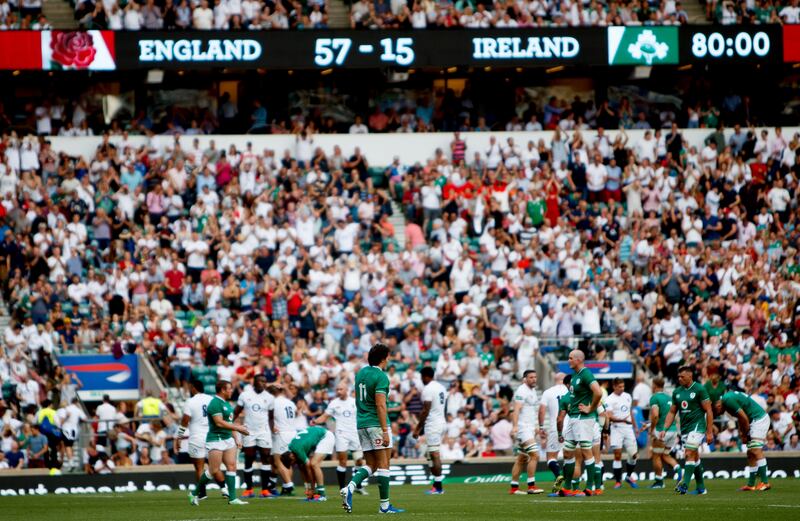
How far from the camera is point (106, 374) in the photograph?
30750 mm

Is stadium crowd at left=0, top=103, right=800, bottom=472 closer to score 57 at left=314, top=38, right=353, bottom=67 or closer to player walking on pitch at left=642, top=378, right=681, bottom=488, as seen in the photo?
score 57 at left=314, top=38, right=353, bottom=67

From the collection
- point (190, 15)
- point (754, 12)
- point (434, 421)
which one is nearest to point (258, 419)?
point (434, 421)

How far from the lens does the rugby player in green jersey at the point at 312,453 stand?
72.3 feet

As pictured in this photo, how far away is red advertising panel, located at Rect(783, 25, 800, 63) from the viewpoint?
131 ft

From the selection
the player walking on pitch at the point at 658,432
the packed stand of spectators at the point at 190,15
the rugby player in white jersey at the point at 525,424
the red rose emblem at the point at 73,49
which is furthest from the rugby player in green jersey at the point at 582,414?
the red rose emblem at the point at 73,49

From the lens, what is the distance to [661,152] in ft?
127

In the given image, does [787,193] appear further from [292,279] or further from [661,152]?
[292,279]

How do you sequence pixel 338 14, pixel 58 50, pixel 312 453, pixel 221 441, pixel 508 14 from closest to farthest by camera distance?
1. pixel 221 441
2. pixel 312 453
3. pixel 58 50
4. pixel 508 14
5. pixel 338 14

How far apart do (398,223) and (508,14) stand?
7156 millimetres

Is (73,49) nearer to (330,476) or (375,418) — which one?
(330,476)

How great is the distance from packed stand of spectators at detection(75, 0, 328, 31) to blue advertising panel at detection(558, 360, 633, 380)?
12.8 meters

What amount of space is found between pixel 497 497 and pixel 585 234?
15.5 meters

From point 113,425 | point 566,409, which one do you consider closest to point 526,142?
point 113,425

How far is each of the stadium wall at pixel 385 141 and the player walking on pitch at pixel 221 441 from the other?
17.1 m
